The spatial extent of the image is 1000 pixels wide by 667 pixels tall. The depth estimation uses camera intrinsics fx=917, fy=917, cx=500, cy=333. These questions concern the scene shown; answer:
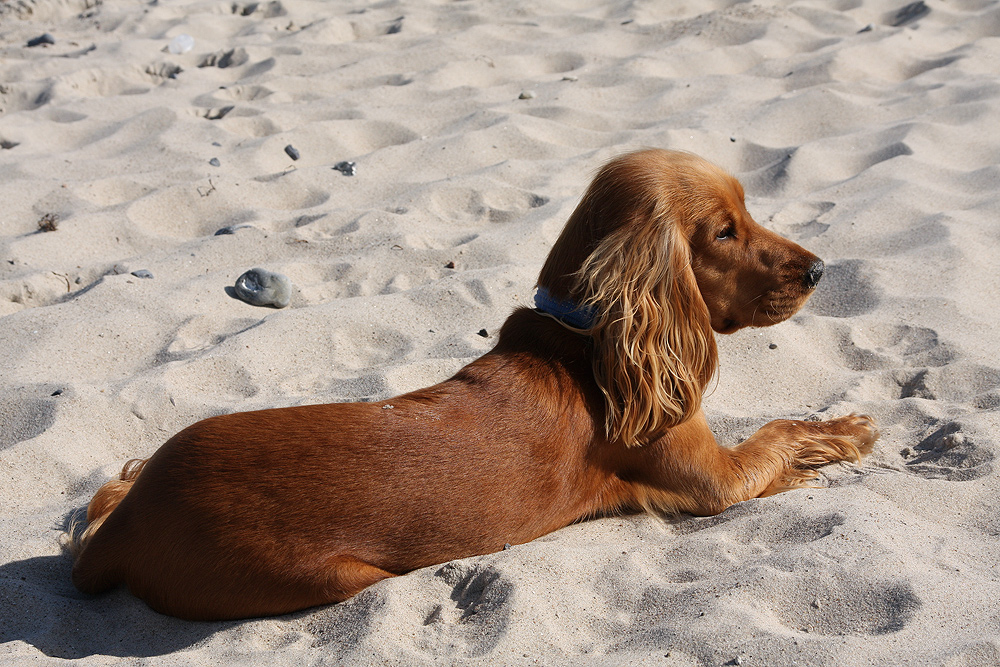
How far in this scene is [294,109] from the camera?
7176mm

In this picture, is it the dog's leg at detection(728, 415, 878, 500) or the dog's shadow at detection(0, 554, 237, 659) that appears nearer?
the dog's shadow at detection(0, 554, 237, 659)

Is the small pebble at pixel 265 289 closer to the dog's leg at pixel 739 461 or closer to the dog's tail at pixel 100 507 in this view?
the dog's tail at pixel 100 507

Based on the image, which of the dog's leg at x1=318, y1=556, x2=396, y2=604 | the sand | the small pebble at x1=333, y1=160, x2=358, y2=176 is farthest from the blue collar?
the small pebble at x1=333, y1=160, x2=358, y2=176

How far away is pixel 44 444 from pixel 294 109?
13.7 feet

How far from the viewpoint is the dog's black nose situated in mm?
3322

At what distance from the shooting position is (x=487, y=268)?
5047 mm

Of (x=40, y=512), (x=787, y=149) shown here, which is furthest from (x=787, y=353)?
(x=40, y=512)

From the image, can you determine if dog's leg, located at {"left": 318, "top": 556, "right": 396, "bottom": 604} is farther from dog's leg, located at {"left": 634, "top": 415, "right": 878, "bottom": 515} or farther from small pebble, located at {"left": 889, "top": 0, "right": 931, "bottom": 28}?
small pebble, located at {"left": 889, "top": 0, "right": 931, "bottom": 28}

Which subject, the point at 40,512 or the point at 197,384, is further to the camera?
Answer: the point at 197,384

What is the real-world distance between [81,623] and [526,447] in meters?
1.47

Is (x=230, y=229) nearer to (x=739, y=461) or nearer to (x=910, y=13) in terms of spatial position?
(x=739, y=461)

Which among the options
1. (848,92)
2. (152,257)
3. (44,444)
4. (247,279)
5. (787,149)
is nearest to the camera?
(44,444)

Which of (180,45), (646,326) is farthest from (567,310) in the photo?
(180,45)

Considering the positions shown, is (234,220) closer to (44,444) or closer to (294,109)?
(294,109)
